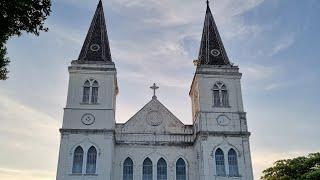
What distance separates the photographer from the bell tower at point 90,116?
27750 mm

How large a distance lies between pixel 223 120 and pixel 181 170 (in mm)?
4829

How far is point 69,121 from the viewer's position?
29.2m

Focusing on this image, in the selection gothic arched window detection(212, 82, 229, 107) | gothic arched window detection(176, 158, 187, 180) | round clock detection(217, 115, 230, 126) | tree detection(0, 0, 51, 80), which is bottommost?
gothic arched window detection(176, 158, 187, 180)

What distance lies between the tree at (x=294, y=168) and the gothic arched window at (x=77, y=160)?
16843mm

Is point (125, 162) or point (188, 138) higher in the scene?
point (188, 138)

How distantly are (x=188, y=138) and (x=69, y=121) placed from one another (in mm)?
9030

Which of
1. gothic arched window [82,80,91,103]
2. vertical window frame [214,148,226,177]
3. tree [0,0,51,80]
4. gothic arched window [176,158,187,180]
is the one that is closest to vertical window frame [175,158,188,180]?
gothic arched window [176,158,187,180]

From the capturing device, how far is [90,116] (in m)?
29.5

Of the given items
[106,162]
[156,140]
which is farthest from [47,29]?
[156,140]

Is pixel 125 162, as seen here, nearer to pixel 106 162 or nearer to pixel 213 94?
pixel 106 162

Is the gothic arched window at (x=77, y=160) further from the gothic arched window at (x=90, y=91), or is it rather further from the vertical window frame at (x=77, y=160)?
the gothic arched window at (x=90, y=91)

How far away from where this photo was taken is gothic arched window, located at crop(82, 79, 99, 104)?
30.2 meters

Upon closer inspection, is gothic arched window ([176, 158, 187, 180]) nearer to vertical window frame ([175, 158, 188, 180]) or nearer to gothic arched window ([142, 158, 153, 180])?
vertical window frame ([175, 158, 188, 180])

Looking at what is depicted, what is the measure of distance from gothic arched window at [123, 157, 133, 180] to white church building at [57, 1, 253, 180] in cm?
7
